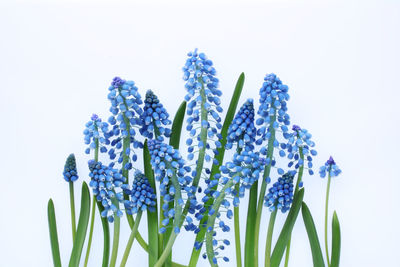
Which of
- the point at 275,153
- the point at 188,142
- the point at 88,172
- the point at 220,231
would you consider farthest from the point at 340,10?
the point at 88,172

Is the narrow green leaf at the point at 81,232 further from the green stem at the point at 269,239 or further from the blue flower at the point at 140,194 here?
the green stem at the point at 269,239

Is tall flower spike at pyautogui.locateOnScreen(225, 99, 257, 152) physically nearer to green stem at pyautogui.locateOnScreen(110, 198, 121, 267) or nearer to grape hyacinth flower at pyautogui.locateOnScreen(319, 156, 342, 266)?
grape hyacinth flower at pyautogui.locateOnScreen(319, 156, 342, 266)

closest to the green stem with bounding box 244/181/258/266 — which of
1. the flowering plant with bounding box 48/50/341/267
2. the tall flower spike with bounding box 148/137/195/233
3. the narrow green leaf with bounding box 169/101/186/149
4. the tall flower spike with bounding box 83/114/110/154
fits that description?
the flowering plant with bounding box 48/50/341/267

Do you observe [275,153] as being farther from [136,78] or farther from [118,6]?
[118,6]

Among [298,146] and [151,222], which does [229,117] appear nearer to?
[298,146]


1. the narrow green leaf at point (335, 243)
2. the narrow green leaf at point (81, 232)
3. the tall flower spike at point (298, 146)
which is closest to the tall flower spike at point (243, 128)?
the tall flower spike at point (298, 146)

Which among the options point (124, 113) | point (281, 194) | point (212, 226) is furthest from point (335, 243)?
point (124, 113)
